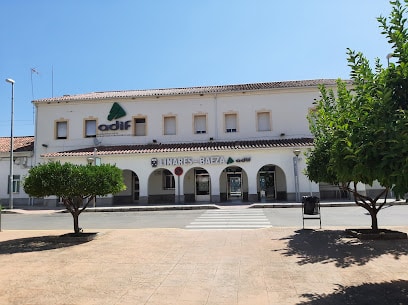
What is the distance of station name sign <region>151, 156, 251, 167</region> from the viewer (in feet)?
81.4

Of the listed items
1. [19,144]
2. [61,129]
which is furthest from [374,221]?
[19,144]

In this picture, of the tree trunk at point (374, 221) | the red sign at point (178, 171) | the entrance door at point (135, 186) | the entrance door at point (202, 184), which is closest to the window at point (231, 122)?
the entrance door at point (202, 184)

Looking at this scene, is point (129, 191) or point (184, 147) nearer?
point (184, 147)

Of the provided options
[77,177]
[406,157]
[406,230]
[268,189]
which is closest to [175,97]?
[268,189]

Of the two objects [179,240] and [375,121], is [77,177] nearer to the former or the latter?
[179,240]

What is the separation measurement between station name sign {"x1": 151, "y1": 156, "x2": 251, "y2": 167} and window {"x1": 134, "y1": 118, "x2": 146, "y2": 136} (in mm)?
3880

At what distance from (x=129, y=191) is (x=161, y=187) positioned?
2.65 metres

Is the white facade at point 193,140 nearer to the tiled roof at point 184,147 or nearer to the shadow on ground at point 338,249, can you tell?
the tiled roof at point 184,147

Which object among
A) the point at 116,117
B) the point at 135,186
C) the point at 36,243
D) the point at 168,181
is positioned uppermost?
the point at 116,117

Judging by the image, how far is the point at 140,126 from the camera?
28531mm

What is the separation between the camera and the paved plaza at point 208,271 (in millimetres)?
5023

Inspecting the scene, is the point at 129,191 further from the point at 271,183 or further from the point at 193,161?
the point at 271,183

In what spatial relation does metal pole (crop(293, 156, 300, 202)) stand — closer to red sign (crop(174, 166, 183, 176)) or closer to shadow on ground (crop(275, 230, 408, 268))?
red sign (crop(174, 166, 183, 176))

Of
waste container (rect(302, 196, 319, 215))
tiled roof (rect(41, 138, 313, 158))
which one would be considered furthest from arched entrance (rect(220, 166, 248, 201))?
waste container (rect(302, 196, 319, 215))
